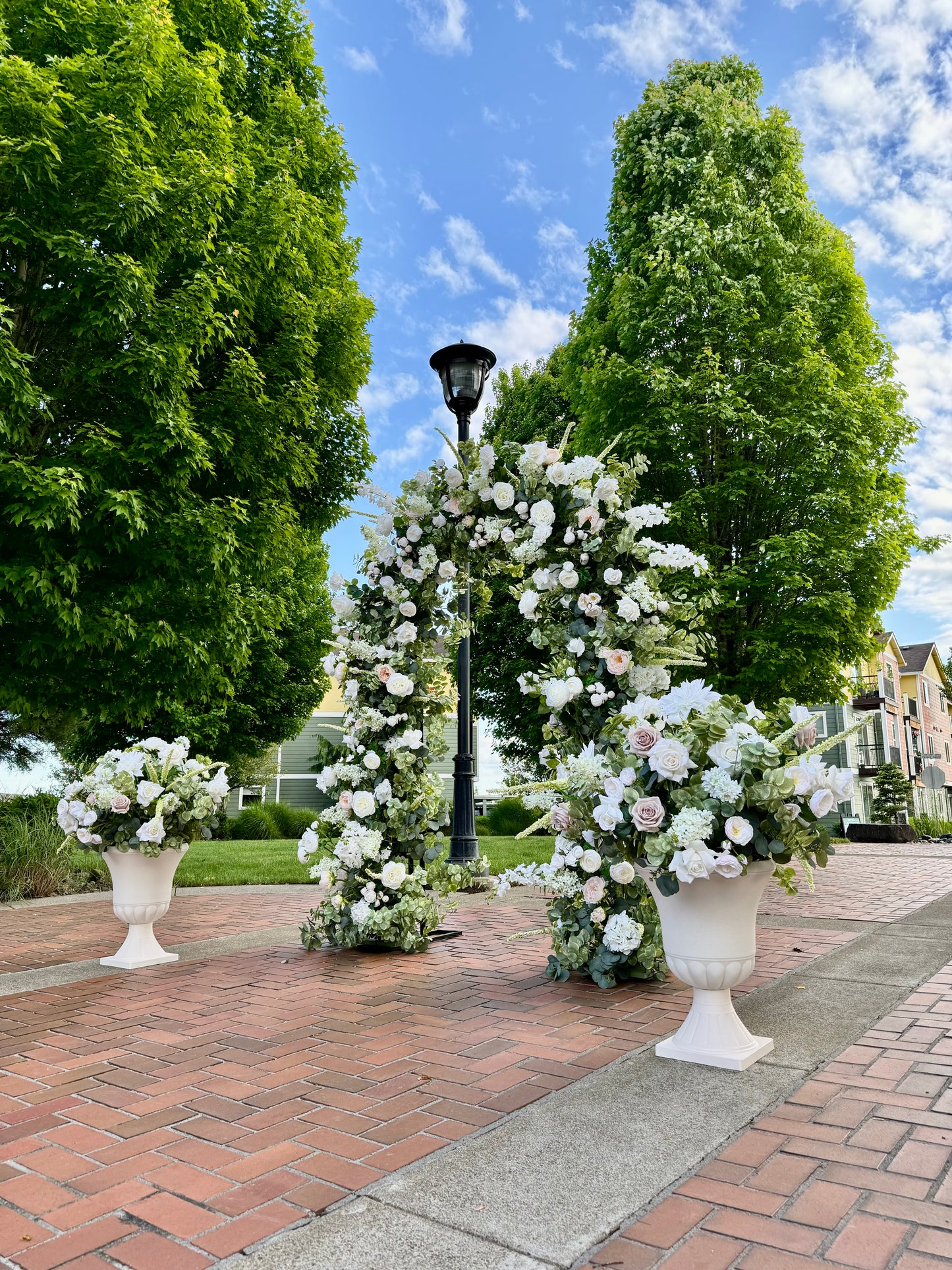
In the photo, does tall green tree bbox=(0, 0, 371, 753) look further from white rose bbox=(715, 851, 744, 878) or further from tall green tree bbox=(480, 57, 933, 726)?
white rose bbox=(715, 851, 744, 878)

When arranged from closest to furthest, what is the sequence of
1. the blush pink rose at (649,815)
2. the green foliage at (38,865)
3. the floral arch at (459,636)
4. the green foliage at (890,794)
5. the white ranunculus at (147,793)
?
the blush pink rose at (649,815), the floral arch at (459,636), the white ranunculus at (147,793), the green foliage at (38,865), the green foliage at (890,794)

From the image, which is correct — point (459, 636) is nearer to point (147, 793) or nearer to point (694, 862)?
point (147, 793)

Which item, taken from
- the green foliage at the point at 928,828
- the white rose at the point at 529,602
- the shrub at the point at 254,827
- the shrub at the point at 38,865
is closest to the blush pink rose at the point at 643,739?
the white rose at the point at 529,602

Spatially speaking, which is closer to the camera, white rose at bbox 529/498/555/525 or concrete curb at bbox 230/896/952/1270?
concrete curb at bbox 230/896/952/1270

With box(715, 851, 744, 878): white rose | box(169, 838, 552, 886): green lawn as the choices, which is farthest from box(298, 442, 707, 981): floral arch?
box(169, 838, 552, 886): green lawn

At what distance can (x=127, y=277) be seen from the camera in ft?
23.8

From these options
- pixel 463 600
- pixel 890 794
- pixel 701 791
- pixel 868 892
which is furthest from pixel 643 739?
pixel 890 794

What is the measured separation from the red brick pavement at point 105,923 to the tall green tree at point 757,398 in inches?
276

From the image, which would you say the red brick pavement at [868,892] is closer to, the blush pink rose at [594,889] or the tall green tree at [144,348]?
the blush pink rose at [594,889]

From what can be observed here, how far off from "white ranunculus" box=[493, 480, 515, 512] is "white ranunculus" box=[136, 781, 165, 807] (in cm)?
285

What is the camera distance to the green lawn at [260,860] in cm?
1042

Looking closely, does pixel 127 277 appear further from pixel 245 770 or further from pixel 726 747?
pixel 245 770

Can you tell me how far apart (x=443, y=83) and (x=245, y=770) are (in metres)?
16.6

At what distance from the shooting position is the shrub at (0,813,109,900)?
30.3 ft
